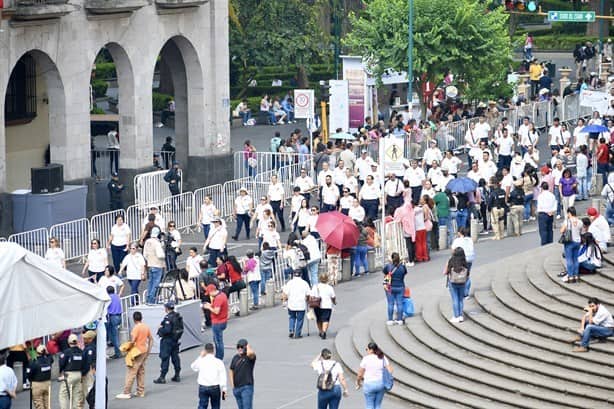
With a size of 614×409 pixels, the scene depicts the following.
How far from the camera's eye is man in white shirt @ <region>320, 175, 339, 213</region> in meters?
39.9

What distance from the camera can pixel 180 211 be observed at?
42.3 m

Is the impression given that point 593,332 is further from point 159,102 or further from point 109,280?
point 159,102

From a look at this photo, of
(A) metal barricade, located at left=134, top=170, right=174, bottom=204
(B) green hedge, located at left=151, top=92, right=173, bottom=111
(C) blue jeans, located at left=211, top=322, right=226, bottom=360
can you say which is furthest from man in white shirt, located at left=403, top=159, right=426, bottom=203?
(B) green hedge, located at left=151, top=92, right=173, bottom=111

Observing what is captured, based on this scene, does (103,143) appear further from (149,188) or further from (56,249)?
(56,249)

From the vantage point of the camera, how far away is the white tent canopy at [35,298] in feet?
78.2

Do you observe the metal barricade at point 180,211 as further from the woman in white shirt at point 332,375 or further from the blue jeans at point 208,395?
the woman in white shirt at point 332,375

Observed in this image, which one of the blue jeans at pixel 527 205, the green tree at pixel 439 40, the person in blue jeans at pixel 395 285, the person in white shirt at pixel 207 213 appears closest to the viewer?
the person in blue jeans at pixel 395 285

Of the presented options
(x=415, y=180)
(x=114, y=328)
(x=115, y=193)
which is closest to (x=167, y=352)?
(x=114, y=328)

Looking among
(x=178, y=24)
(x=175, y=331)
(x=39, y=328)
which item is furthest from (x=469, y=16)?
(x=39, y=328)

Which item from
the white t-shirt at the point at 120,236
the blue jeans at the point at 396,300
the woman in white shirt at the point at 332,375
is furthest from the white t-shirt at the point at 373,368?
the white t-shirt at the point at 120,236

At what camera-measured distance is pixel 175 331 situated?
29047mm

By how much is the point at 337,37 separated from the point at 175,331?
35334 mm

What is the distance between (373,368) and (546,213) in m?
10.9

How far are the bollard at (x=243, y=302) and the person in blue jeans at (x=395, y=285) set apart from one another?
353cm
